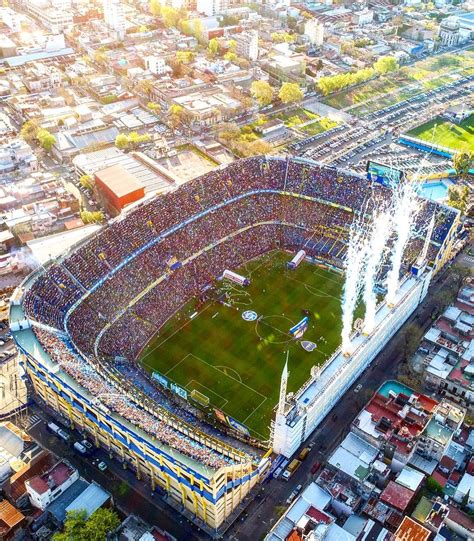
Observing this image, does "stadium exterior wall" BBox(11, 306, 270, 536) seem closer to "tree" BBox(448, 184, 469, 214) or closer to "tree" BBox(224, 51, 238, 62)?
"tree" BBox(448, 184, 469, 214)

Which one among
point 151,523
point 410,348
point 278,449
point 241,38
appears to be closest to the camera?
point 151,523

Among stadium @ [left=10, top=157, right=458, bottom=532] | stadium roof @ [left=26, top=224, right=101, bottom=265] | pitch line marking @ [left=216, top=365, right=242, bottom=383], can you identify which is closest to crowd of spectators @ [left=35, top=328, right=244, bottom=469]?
stadium @ [left=10, top=157, right=458, bottom=532]

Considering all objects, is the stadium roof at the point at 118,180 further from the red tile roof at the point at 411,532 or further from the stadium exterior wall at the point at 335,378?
the red tile roof at the point at 411,532

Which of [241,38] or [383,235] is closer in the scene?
[383,235]

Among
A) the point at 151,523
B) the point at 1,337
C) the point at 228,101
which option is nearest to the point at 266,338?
the point at 151,523

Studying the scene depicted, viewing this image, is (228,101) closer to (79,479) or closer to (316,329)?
(316,329)

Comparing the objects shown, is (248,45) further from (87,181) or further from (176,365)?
(176,365)
